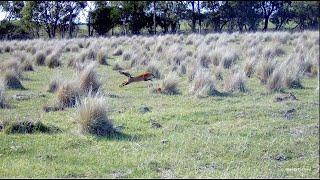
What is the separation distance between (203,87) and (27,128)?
4.42m

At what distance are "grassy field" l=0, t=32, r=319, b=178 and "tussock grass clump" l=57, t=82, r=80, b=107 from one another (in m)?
0.19

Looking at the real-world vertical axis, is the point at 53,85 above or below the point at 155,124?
above

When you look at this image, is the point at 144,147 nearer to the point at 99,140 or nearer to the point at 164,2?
the point at 99,140

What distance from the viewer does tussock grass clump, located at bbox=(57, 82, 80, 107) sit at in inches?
374

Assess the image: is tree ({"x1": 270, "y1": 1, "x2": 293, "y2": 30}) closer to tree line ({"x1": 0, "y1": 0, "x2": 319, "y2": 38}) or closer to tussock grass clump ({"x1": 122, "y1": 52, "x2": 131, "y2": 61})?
tree line ({"x1": 0, "y1": 0, "x2": 319, "y2": 38})

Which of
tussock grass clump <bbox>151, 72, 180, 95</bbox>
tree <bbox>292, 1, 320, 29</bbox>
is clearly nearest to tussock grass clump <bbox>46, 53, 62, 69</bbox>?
tussock grass clump <bbox>151, 72, 180, 95</bbox>

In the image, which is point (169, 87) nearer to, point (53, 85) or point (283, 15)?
point (53, 85)

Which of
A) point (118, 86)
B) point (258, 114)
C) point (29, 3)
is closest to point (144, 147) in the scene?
point (258, 114)

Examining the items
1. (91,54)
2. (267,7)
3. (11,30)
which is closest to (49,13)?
(11,30)

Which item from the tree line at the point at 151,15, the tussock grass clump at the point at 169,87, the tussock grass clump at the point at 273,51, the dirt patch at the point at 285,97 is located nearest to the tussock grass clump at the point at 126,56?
the tussock grass clump at the point at 273,51

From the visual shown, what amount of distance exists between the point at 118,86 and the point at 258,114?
499 cm

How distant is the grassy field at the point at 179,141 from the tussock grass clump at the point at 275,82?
68cm

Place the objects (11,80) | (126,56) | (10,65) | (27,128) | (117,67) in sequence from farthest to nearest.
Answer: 1. (126,56)
2. (117,67)
3. (10,65)
4. (11,80)
5. (27,128)

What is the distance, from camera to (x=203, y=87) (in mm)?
10461
